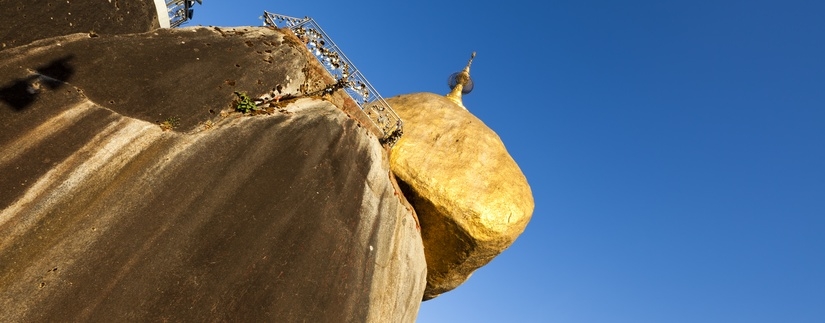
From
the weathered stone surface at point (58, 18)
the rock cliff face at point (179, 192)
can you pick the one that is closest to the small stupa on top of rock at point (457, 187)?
the rock cliff face at point (179, 192)

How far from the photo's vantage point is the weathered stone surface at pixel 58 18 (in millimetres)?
9148

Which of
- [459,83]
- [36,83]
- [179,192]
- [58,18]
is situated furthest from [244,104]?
[459,83]

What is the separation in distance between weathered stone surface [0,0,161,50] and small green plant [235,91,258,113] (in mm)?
3960

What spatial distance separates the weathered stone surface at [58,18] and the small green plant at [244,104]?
396cm

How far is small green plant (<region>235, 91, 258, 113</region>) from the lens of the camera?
9.81 m

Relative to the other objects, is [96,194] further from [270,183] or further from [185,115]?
[270,183]

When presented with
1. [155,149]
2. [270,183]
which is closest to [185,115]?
[155,149]

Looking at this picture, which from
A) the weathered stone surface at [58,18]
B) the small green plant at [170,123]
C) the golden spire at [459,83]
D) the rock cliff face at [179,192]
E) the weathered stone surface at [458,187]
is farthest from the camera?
the golden spire at [459,83]

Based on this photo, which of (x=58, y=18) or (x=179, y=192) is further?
(x=58, y=18)

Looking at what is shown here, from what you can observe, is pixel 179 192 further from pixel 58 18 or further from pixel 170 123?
pixel 58 18

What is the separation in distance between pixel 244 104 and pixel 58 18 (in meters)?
4.37

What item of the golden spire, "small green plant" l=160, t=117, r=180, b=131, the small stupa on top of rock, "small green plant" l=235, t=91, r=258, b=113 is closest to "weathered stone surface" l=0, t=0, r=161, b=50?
"small green plant" l=160, t=117, r=180, b=131

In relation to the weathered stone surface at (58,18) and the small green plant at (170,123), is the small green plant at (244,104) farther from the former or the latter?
the weathered stone surface at (58,18)

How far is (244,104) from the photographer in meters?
9.88
